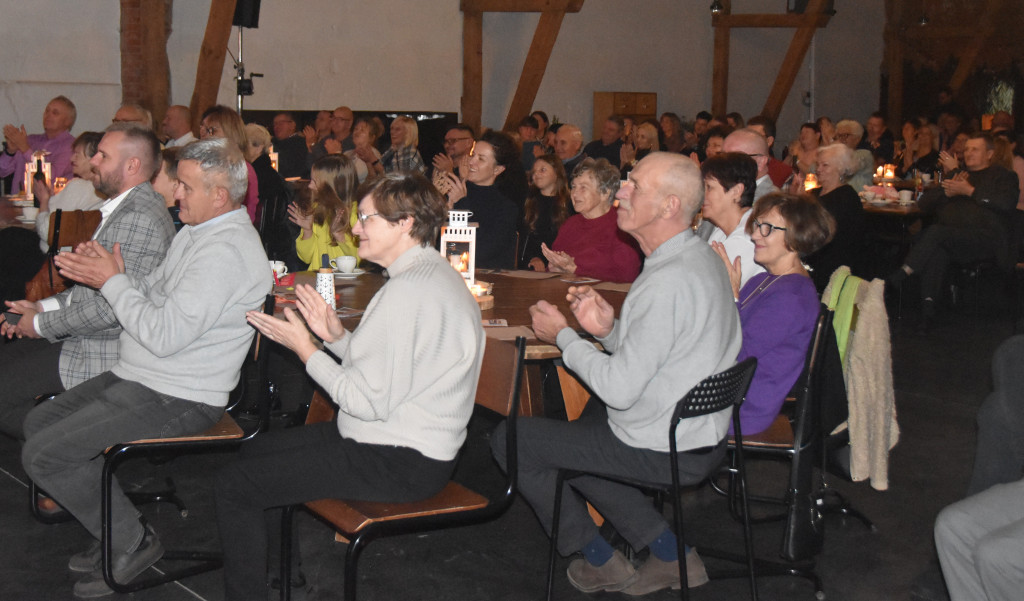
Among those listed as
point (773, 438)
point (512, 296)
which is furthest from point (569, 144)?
point (773, 438)

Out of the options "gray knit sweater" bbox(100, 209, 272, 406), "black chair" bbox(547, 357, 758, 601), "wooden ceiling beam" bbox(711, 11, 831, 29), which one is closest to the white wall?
"wooden ceiling beam" bbox(711, 11, 831, 29)

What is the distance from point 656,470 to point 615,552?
0.48m

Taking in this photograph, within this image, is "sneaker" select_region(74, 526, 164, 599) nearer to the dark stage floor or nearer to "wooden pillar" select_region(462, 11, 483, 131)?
the dark stage floor

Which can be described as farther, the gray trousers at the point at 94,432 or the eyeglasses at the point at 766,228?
the eyeglasses at the point at 766,228

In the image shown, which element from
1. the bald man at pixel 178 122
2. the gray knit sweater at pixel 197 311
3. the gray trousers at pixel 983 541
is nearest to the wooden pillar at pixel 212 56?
the bald man at pixel 178 122

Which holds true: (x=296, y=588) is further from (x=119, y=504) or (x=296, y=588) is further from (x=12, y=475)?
(x=12, y=475)

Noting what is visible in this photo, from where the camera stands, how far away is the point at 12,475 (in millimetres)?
3816

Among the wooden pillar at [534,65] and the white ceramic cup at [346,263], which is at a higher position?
the wooden pillar at [534,65]

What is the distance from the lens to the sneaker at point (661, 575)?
284 cm

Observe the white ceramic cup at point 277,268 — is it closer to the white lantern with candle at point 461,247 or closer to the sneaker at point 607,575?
the white lantern with candle at point 461,247

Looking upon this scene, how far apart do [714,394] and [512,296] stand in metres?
1.39

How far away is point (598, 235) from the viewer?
15.1 ft

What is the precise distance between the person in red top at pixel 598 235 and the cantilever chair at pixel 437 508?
Answer: 77.1 inches

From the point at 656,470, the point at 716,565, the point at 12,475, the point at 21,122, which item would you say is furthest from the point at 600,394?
the point at 21,122
